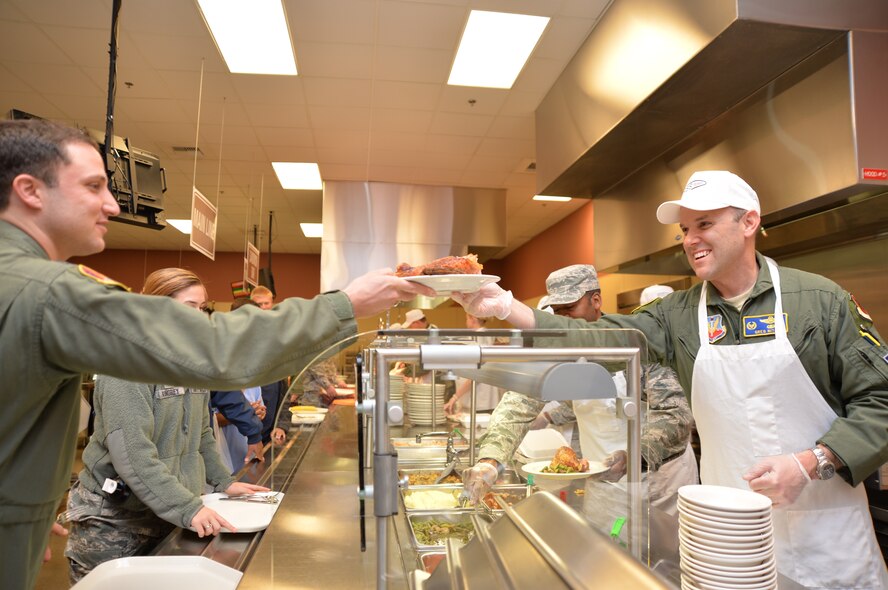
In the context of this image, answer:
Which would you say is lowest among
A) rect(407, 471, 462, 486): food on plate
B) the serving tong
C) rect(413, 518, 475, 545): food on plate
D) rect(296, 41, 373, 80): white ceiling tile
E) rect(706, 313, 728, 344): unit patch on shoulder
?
A: the serving tong

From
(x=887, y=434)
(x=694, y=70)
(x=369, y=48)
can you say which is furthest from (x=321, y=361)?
(x=369, y=48)

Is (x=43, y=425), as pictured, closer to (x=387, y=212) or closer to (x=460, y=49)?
(x=460, y=49)

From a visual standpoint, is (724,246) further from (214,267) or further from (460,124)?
(214,267)

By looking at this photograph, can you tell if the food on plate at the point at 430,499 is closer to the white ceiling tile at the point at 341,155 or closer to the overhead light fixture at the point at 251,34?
the overhead light fixture at the point at 251,34

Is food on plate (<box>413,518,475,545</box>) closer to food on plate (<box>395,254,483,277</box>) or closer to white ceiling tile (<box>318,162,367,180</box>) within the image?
food on plate (<box>395,254,483,277</box>)

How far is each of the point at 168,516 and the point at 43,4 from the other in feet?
11.0

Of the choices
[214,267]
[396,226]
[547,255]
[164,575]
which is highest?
[214,267]

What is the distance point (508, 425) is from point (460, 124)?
454 cm

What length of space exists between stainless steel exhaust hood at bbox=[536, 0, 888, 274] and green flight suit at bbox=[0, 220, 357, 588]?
231 cm

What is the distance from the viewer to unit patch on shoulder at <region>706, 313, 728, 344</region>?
1946 millimetres

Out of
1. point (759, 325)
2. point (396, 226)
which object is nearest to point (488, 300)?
point (759, 325)

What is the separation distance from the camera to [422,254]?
7004mm

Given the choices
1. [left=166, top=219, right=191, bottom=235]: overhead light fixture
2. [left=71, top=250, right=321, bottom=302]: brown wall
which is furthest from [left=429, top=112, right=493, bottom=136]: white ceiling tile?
[left=71, top=250, right=321, bottom=302]: brown wall

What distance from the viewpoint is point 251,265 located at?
24.8ft
